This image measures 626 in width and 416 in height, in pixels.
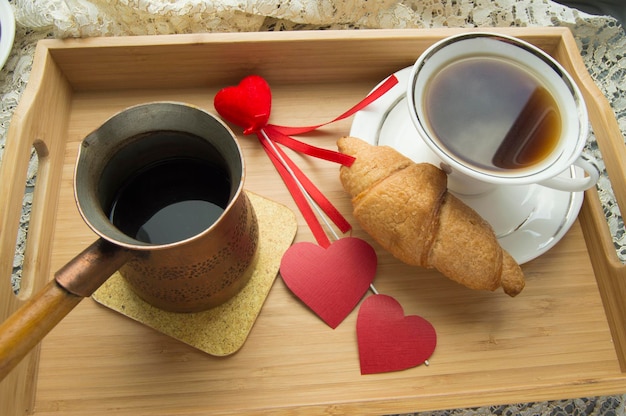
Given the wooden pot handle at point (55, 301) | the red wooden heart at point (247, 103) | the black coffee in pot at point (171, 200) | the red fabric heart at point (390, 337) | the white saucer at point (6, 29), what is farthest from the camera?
the white saucer at point (6, 29)

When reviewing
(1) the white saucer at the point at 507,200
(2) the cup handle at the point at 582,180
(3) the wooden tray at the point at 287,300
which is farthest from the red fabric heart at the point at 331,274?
(2) the cup handle at the point at 582,180

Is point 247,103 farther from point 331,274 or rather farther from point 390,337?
point 390,337

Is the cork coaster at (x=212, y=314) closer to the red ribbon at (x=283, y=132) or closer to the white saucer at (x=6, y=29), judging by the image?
the red ribbon at (x=283, y=132)

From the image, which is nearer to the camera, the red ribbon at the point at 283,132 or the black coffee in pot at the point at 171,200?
the black coffee in pot at the point at 171,200

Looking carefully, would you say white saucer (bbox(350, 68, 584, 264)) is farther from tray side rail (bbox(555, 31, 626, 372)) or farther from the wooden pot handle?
the wooden pot handle

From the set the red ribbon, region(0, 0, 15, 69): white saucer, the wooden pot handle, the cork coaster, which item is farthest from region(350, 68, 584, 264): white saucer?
region(0, 0, 15, 69): white saucer

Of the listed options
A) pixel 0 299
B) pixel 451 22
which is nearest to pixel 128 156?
pixel 0 299
